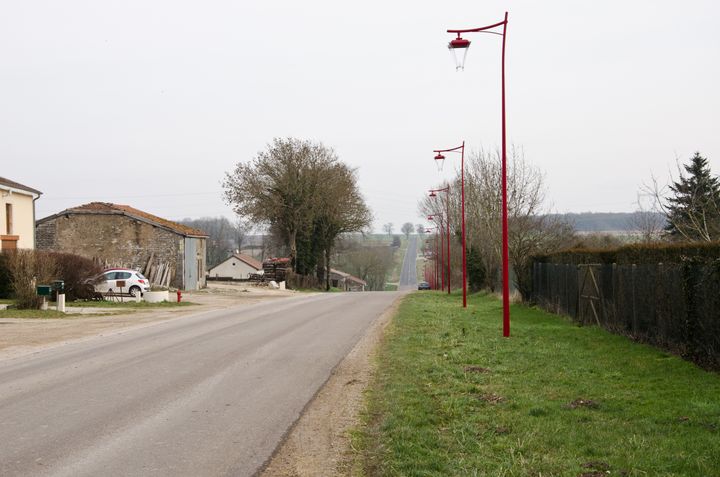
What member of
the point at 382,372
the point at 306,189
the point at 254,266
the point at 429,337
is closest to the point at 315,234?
the point at 306,189

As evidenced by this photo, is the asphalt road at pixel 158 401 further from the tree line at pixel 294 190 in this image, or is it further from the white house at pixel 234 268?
the white house at pixel 234 268

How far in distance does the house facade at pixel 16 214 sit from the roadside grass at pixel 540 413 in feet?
96.0

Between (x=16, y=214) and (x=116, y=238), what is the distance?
9.79m

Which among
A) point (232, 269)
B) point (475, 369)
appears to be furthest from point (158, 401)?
point (232, 269)

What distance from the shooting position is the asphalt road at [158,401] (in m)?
6.42

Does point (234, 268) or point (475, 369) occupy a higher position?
point (234, 268)

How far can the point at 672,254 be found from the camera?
1408cm

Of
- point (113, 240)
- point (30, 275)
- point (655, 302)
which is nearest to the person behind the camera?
point (655, 302)

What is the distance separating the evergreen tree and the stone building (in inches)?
1204

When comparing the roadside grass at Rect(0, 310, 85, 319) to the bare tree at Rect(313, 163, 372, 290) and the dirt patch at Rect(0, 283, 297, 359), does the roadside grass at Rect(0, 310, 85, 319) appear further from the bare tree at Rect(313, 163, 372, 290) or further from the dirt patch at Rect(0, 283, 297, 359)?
the bare tree at Rect(313, 163, 372, 290)

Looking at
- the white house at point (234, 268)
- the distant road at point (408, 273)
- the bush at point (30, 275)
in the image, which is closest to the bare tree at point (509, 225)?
the bush at point (30, 275)

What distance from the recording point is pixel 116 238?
4759cm

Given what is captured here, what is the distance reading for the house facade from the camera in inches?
1439

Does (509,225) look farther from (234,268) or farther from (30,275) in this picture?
(234,268)
